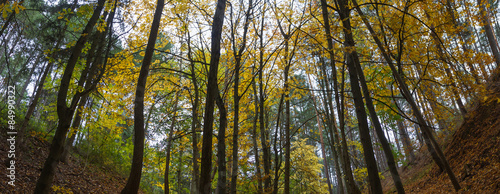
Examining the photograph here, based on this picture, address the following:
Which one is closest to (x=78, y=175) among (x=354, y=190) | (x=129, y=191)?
(x=129, y=191)

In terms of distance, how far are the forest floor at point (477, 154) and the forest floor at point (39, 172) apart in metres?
9.63

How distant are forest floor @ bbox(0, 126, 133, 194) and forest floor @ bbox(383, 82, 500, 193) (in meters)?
9.63

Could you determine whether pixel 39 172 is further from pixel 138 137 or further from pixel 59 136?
pixel 138 137

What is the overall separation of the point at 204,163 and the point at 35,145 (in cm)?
834

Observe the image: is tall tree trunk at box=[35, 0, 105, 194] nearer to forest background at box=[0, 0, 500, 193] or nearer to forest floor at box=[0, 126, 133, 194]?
forest background at box=[0, 0, 500, 193]

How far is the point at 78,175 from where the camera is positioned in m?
8.15

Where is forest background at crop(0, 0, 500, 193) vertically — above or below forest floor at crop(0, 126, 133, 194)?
above

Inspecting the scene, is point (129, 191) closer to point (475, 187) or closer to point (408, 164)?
point (475, 187)

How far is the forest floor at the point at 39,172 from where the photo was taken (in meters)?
5.81

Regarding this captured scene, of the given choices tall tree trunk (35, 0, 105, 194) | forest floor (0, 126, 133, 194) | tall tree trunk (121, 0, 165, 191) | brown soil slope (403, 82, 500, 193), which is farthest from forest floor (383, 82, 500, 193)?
forest floor (0, 126, 133, 194)

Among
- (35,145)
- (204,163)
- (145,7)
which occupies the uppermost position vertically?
(145,7)

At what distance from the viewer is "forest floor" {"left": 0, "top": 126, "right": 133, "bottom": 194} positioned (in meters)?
5.81

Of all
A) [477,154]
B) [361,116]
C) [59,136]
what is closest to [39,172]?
[59,136]

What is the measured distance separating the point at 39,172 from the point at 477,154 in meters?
12.3
